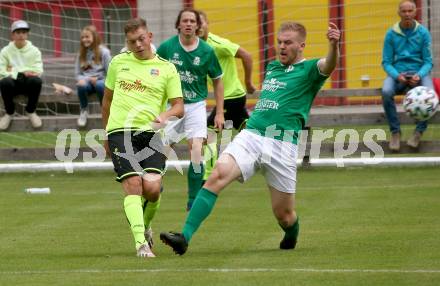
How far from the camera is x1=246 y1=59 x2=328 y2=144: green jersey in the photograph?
28.3 feet

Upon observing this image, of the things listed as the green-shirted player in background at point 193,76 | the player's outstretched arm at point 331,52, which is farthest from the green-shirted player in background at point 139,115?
the green-shirted player in background at point 193,76

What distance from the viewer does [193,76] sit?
39.5 ft

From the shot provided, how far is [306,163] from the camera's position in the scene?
16172mm

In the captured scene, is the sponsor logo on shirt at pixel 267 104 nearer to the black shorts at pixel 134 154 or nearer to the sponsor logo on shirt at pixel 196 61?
the black shorts at pixel 134 154

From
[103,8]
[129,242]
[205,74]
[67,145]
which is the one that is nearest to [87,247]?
[129,242]

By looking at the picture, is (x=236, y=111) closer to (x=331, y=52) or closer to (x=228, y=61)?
(x=228, y=61)

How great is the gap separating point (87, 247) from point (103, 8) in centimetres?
1132

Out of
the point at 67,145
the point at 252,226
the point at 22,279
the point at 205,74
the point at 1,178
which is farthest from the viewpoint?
the point at 67,145

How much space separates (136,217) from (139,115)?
0.85m

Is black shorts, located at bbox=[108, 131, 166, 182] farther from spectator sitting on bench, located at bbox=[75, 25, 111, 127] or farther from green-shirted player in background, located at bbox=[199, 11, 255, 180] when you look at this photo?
spectator sitting on bench, located at bbox=[75, 25, 111, 127]

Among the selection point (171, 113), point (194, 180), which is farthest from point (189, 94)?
point (171, 113)

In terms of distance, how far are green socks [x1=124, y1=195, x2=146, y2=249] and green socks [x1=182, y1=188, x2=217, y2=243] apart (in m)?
0.40

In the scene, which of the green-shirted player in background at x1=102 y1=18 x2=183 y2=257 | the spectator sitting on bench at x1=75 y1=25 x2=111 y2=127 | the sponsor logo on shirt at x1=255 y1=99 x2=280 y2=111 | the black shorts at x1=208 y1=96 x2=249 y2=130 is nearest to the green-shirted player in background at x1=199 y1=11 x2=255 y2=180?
the black shorts at x1=208 y1=96 x2=249 y2=130

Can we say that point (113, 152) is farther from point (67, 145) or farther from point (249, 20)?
point (249, 20)
